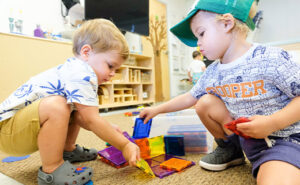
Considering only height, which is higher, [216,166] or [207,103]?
[207,103]

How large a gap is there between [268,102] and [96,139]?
0.80 metres

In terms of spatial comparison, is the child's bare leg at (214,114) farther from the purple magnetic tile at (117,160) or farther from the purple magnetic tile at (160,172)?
the purple magnetic tile at (117,160)

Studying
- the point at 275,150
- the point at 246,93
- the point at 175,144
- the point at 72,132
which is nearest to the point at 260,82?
the point at 246,93

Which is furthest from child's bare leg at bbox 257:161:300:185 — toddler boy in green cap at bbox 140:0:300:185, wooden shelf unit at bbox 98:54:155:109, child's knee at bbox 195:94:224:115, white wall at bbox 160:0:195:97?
white wall at bbox 160:0:195:97

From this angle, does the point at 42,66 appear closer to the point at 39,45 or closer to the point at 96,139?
the point at 39,45

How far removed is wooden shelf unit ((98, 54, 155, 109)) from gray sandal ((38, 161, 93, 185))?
A: 5.32 ft

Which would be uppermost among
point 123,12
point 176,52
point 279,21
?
point 279,21

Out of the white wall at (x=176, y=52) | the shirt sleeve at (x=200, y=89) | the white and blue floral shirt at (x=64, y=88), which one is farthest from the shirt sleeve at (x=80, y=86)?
the white wall at (x=176, y=52)

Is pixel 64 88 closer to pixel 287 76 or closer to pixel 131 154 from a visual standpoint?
pixel 131 154

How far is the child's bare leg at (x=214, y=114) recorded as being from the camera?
640 mm

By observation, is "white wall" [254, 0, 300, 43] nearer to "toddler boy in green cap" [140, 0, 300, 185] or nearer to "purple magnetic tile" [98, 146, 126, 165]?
"toddler boy in green cap" [140, 0, 300, 185]

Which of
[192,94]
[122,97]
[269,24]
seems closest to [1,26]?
[122,97]

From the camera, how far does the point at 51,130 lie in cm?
54

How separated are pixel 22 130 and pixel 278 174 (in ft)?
1.99
